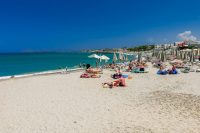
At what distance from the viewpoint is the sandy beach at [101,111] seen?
7.50 meters

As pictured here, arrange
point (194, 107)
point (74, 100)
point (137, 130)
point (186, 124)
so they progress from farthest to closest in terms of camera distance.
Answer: point (74, 100)
point (194, 107)
point (186, 124)
point (137, 130)

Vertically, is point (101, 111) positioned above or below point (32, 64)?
above

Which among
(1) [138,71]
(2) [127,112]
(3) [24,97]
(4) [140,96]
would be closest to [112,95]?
(4) [140,96]

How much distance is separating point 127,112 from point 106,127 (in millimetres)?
1921

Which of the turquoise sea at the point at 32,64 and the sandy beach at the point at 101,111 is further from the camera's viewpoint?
the turquoise sea at the point at 32,64

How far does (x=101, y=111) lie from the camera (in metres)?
9.52

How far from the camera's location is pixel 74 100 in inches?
458

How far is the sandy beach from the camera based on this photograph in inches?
295

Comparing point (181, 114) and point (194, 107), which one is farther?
point (194, 107)

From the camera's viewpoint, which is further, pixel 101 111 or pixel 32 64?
pixel 32 64

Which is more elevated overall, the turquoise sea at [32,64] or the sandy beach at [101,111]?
the sandy beach at [101,111]

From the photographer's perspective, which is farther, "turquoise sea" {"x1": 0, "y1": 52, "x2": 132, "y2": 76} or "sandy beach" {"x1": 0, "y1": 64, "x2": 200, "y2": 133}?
"turquoise sea" {"x1": 0, "y1": 52, "x2": 132, "y2": 76}

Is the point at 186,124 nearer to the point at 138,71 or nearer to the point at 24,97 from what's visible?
the point at 24,97

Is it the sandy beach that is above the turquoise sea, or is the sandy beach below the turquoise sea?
above
